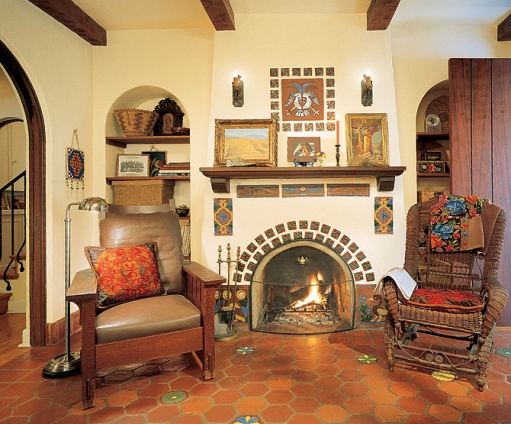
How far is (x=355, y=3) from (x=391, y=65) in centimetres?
60

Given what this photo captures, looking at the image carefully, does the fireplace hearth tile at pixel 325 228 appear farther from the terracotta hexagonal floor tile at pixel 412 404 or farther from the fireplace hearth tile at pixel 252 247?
the terracotta hexagonal floor tile at pixel 412 404

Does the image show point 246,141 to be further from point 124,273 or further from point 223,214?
point 124,273

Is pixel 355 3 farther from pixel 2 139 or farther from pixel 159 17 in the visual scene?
pixel 2 139

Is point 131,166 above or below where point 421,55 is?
below

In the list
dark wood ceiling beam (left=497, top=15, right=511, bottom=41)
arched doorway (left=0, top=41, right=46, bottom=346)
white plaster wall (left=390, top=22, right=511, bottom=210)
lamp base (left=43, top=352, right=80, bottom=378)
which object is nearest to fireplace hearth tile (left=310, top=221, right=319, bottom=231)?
white plaster wall (left=390, top=22, right=511, bottom=210)

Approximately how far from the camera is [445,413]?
1.92 m

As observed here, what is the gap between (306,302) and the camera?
347 cm

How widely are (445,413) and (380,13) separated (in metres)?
2.83

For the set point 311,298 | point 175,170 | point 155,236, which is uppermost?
point 175,170

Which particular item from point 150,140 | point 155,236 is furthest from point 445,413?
point 150,140

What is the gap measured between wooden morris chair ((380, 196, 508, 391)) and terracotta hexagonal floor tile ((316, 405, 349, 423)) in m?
0.61

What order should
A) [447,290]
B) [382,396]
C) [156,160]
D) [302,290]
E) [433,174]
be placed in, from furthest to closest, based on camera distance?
[156,160]
[433,174]
[302,290]
[447,290]
[382,396]

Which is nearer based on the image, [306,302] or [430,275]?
[430,275]

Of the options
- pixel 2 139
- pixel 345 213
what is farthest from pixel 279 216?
pixel 2 139
